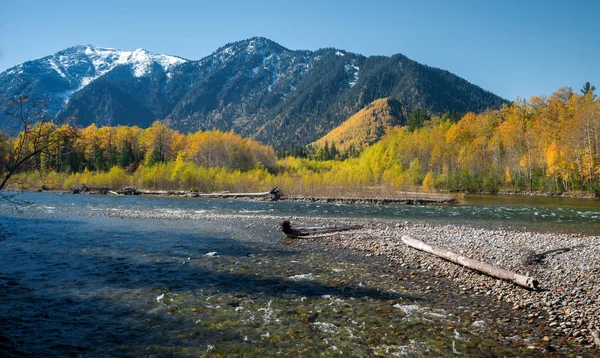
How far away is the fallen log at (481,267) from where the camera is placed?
35.3ft

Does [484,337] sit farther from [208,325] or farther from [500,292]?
[208,325]

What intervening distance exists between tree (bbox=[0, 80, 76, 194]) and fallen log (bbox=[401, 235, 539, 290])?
533 inches

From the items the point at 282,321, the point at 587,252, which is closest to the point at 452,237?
the point at 587,252

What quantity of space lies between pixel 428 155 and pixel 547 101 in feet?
98.6

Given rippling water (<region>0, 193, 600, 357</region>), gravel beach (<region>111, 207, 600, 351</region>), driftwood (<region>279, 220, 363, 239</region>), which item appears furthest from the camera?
driftwood (<region>279, 220, 363, 239</region>)

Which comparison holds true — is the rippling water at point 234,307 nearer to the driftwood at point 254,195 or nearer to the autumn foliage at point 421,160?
the driftwood at point 254,195

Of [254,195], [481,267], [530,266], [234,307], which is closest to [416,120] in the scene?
[254,195]

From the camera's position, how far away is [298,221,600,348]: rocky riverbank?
888 centimetres

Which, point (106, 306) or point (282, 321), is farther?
point (106, 306)

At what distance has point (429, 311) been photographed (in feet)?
31.3

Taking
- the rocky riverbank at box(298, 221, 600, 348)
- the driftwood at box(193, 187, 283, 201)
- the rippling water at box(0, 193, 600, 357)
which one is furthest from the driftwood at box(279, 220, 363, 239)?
the driftwood at box(193, 187, 283, 201)

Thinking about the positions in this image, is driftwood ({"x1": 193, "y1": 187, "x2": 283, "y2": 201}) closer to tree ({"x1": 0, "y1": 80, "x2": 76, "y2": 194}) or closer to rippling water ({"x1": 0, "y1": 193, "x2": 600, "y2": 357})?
rippling water ({"x1": 0, "y1": 193, "x2": 600, "y2": 357})

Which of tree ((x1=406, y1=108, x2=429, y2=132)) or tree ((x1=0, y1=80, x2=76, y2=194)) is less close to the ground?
tree ((x1=406, y1=108, x2=429, y2=132))

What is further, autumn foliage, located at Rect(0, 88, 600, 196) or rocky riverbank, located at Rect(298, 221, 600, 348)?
autumn foliage, located at Rect(0, 88, 600, 196)
